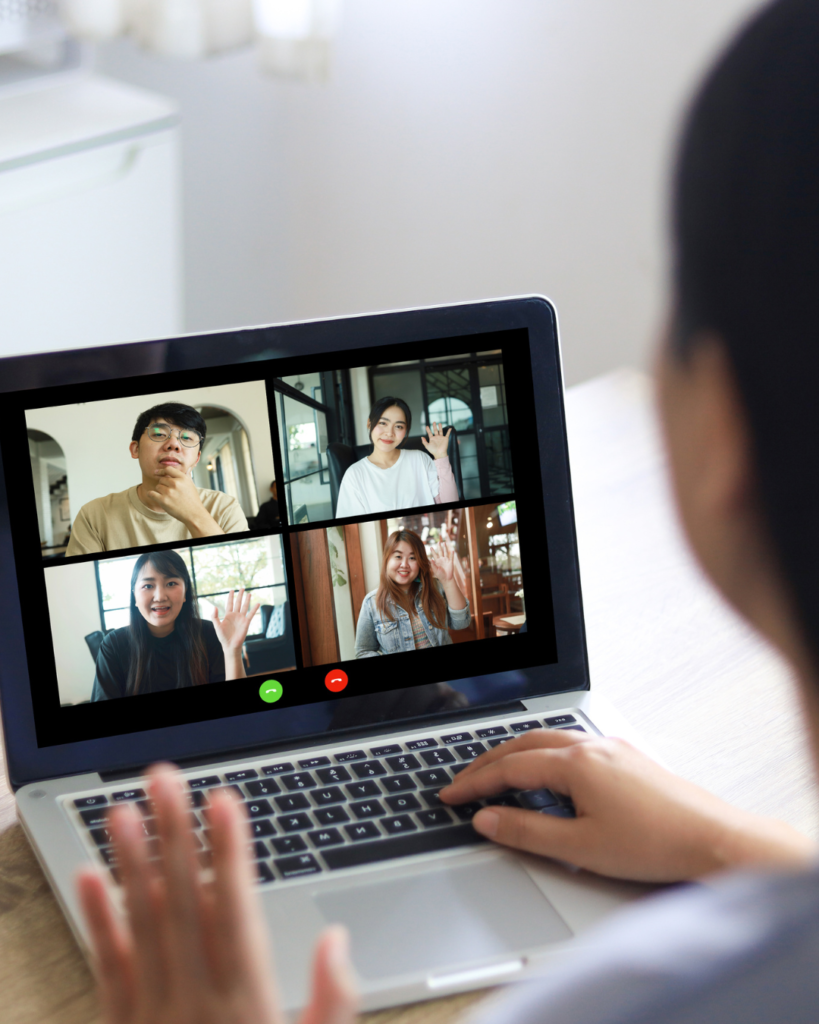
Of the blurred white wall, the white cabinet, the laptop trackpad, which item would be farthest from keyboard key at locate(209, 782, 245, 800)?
the blurred white wall

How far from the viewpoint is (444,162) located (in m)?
2.11

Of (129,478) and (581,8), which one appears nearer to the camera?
(129,478)

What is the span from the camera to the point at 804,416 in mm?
259

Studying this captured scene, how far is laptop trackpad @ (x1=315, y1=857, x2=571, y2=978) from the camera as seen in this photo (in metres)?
0.50

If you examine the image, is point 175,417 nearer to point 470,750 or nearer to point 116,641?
point 116,641

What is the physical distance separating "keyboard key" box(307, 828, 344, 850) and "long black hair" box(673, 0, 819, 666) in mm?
379

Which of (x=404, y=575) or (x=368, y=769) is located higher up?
(x=404, y=575)

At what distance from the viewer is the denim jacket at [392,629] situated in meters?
0.69

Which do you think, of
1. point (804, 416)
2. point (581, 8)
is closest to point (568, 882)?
point (804, 416)

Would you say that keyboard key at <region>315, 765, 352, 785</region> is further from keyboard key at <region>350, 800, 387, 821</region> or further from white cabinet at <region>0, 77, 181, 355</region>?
white cabinet at <region>0, 77, 181, 355</region>

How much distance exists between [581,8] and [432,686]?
1659 mm

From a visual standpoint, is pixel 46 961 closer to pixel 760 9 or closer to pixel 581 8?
pixel 760 9

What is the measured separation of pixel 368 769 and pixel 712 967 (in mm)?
465

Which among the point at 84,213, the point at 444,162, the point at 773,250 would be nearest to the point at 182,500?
the point at 773,250
